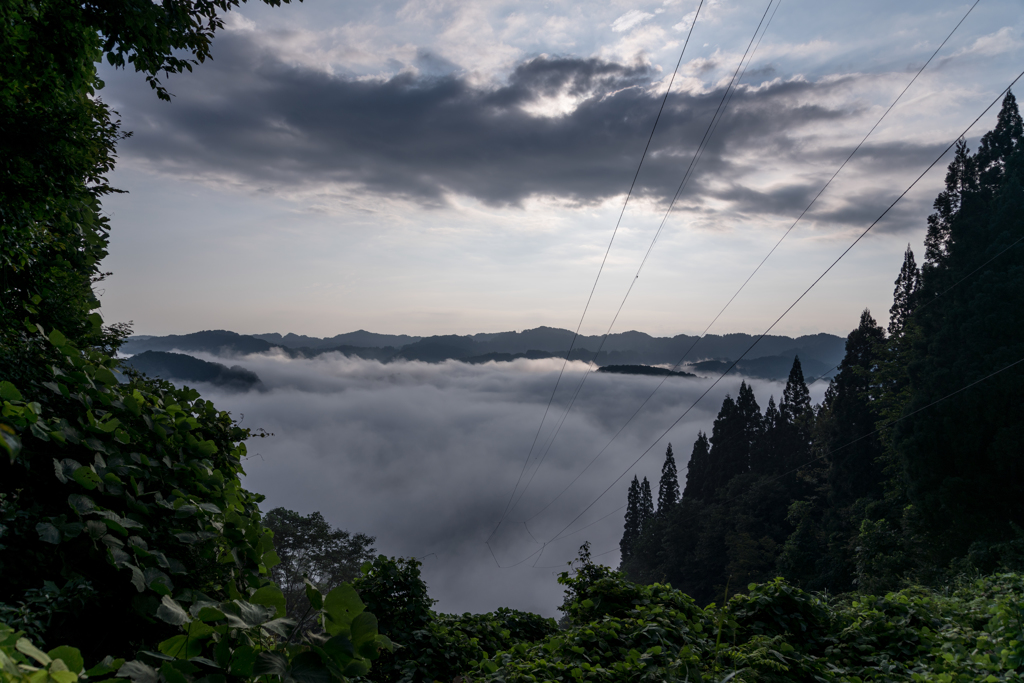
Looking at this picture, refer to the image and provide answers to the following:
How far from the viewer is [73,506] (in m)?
2.01

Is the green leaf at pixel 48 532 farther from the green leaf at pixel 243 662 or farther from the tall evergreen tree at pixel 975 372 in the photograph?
the tall evergreen tree at pixel 975 372

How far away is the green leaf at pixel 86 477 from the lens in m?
2.08

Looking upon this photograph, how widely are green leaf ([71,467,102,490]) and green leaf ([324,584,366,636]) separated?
124 centimetres

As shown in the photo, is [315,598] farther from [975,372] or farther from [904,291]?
[904,291]

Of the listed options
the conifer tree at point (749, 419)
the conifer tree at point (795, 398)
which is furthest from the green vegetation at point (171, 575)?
the conifer tree at point (795, 398)

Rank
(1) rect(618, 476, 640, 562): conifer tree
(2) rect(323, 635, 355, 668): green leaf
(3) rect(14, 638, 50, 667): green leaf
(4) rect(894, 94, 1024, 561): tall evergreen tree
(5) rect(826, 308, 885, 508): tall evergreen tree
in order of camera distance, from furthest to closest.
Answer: (1) rect(618, 476, 640, 562): conifer tree
(5) rect(826, 308, 885, 508): tall evergreen tree
(4) rect(894, 94, 1024, 561): tall evergreen tree
(2) rect(323, 635, 355, 668): green leaf
(3) rect(14, 638, 50, 667): green leaf

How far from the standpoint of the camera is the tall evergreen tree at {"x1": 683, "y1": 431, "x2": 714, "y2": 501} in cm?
5578

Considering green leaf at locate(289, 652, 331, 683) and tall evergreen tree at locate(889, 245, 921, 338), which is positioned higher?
tall evergreen tree at locate(889, 245, 921, 338)

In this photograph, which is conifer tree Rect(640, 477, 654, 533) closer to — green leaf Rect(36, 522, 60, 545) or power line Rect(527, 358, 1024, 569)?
power line Rect(527, 358, 1024, 569)

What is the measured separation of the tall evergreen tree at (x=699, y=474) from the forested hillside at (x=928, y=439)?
8.22 meters

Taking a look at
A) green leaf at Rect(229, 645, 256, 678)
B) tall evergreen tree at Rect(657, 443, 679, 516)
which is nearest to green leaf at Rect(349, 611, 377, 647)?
green leaf at Rect(229, 645, 256, 678)

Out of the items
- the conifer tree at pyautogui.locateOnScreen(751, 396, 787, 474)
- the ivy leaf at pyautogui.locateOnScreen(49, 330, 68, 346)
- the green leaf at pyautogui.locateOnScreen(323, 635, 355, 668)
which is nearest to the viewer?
the green leaf at pyautogui.locateOnScreen(323, 635, 355, 668)

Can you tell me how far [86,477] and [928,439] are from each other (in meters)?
29.1

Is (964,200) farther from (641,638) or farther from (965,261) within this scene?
(641,638)
